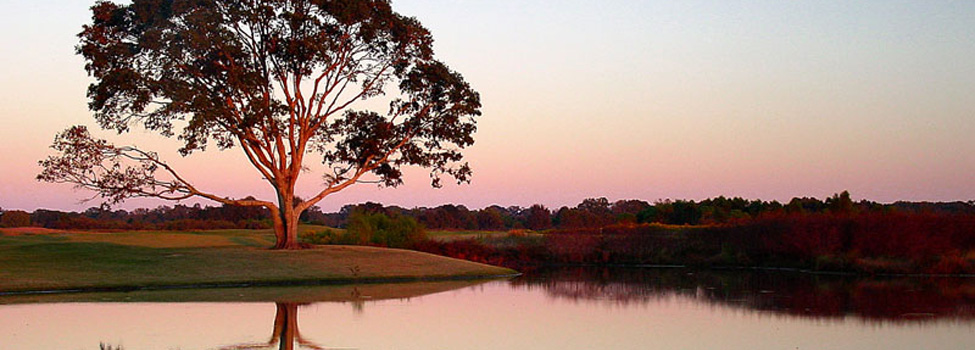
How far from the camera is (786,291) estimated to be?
25453 millimetres

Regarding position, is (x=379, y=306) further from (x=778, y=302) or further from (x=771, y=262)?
(x=771, y=262)

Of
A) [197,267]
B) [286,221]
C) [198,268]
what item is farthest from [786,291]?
[286,221]

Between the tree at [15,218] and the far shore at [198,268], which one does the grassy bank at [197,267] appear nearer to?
the far shore at [198,268]

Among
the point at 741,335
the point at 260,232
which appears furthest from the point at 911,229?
the point at 260,232

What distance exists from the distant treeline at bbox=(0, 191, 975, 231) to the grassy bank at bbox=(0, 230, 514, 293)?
292 cm

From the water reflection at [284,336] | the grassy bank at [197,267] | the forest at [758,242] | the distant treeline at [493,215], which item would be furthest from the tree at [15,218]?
the water reflection at [284,336]

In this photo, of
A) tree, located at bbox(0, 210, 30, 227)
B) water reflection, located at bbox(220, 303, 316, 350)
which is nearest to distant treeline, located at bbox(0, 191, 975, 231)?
tree, located at bbox(0, 210, 30, 227)

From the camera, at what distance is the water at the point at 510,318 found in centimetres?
1447

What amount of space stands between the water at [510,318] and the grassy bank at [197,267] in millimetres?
2248

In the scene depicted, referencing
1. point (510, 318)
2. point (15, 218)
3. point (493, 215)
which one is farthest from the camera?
point (493, 215)

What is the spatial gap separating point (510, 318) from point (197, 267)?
1435cm

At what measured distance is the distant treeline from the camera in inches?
2336

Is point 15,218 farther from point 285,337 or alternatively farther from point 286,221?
point 285,337

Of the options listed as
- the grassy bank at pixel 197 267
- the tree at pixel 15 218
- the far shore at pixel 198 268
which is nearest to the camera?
the far shore at pixel 198 268
